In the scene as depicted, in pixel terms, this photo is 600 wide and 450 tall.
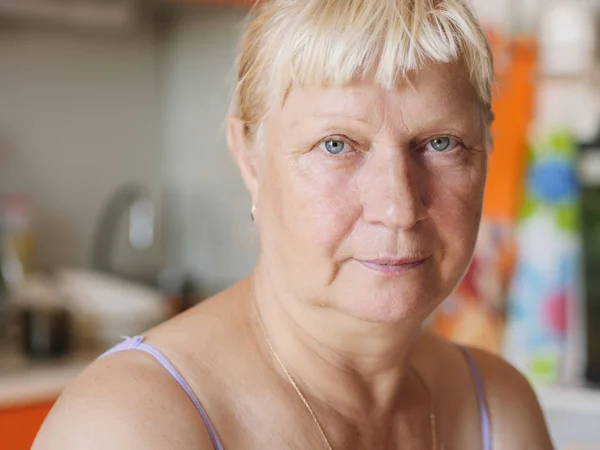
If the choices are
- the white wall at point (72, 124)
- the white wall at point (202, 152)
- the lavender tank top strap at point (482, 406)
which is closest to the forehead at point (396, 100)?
the lavender tank top strap at point (482, 406)

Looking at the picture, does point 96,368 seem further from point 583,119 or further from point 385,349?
point 583,119

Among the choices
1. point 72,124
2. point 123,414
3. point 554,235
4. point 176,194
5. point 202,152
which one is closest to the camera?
point 123,414

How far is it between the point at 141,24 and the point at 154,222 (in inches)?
28.5

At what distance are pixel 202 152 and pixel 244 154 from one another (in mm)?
2088

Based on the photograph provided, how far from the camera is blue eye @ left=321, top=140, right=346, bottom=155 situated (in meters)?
0.76

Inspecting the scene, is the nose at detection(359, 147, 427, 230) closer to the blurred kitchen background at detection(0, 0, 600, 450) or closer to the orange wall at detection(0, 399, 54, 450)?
the blurred kitchen background at detection(0, 0, 600, 450)

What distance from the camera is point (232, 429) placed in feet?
2.59

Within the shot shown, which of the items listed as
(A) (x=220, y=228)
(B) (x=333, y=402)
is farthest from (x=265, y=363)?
(A) (x=220, y=228)

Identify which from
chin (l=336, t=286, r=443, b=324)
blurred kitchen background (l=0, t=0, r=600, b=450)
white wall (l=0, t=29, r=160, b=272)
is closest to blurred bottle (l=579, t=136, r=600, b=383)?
blurred kitchen background (l=0, t=0, r=600, b=450)

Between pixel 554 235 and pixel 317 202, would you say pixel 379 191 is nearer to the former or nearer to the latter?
pixel 317 202

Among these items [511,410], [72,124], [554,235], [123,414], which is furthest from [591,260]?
[72,124]

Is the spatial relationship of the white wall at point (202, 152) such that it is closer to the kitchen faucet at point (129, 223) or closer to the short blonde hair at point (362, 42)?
the kitchen faucet at point (129, 223)

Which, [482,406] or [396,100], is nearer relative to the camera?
[396,100]

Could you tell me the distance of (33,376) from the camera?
202 centimetres
